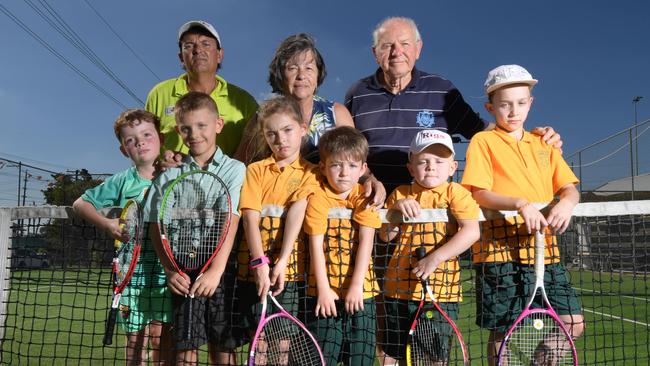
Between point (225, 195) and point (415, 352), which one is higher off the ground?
point (225, 195)

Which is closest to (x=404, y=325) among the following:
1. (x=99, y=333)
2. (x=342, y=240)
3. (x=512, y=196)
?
(x=342, y=240)

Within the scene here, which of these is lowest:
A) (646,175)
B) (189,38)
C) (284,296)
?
(284,296)

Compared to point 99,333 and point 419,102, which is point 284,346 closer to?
point 419,102

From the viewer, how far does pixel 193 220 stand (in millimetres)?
2801

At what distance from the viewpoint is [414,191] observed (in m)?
2.84

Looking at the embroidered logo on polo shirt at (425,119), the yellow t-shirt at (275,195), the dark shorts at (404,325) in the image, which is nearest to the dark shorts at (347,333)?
the dark shorts at (404,325)

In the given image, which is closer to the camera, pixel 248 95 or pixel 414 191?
pixel 414 191

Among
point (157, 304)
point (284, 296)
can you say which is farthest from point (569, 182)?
point (157, 304)

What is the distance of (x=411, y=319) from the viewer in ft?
8.80

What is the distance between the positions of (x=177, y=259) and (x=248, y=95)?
4.09 ft

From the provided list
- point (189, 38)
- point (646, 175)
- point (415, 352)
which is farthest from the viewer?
point (646, 175)

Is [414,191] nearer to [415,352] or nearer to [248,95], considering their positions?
[415,352]

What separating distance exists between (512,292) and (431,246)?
490 mm

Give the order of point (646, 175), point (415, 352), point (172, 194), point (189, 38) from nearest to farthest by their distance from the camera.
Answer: point (415, 352) < point (172, 194) < point (189, 38) < point (646, 175)
